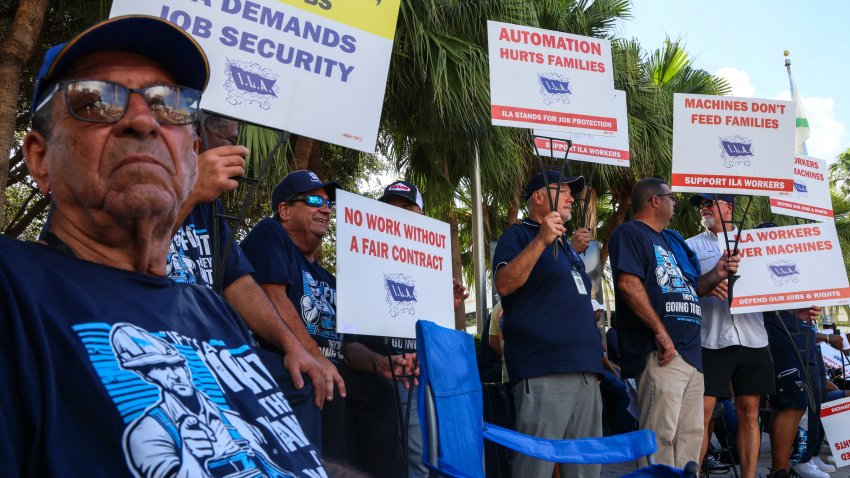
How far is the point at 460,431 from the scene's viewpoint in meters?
2.98

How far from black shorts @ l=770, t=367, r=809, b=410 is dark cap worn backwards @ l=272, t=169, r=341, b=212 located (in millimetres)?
3982

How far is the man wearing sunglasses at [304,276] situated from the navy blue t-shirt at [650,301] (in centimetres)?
182

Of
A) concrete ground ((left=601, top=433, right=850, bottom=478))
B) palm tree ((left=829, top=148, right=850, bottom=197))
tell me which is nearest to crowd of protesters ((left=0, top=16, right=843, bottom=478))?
concrete ground ((left=601, top=433, right=850, bottom=478))

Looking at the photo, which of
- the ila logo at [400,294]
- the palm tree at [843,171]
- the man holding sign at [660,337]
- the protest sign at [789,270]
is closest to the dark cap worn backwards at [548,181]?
the man holding sign at [660,337]

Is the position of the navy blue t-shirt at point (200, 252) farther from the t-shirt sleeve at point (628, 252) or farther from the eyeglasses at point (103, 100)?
the t-shirt sleeve at point (628, 252)

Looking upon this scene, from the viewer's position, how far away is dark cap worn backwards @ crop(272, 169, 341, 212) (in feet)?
13.6

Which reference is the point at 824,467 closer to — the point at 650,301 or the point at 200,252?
the point at 650,301

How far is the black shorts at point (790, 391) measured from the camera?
6.09 metres

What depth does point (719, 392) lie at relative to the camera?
210 inches

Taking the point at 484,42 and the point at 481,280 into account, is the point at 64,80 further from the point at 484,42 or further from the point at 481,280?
the point at 484,42

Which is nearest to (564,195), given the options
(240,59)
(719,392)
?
(719,392)

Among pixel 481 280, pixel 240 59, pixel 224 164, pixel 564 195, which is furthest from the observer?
pixel 481 280

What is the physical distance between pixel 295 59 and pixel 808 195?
574 centimetres

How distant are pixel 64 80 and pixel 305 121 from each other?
1717 mm
